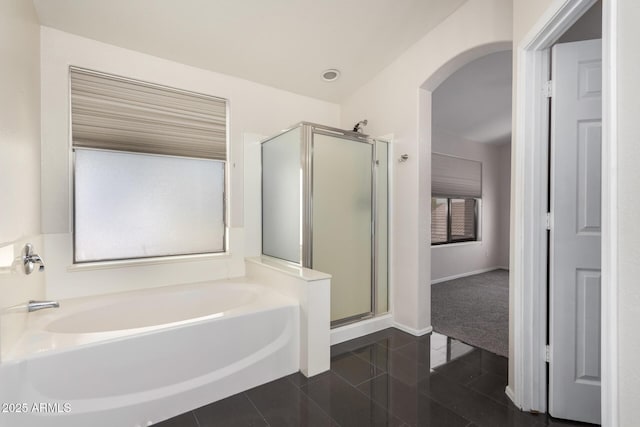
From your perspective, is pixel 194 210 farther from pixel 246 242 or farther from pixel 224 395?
pixel 224 395

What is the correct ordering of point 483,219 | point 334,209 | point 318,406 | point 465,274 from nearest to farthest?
1. point 318,406
2. point 334,209
3. point 465,274
4. point 483,219

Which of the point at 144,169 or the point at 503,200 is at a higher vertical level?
the point at 144,169

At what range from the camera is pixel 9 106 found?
147 centimetres

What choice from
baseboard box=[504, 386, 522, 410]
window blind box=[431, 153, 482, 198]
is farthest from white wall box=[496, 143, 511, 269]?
baseboard box=[504, 386, 522, 410]

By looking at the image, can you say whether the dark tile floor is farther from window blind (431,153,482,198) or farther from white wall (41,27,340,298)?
window blind (431,153,482,198)

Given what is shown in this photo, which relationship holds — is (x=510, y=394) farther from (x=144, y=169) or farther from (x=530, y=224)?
(x=144, y=169)

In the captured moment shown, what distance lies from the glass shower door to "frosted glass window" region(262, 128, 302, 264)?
0.53ft

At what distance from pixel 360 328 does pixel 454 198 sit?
3.29 metres

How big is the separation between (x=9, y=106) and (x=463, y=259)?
565 cm

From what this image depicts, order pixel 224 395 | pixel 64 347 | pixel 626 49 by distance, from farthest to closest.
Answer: pixel 224 395
pixel 64 347
pixel 626 49

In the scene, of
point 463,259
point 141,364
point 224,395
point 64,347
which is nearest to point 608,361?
point 224,395

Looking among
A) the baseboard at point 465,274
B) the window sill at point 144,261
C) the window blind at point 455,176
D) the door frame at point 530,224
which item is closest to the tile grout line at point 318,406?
the door frame at point 530,224

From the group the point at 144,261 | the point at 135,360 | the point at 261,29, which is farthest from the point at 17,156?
the point at 261,29

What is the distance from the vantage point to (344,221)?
8.91 feet
